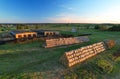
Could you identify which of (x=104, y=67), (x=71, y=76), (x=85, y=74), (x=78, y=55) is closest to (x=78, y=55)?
(x=78, y=55)

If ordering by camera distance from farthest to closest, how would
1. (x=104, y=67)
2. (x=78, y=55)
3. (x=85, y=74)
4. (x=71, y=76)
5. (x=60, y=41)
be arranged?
(x=60, y=41)
(x=78, y=55)
(x=104, y=67)
(x=85, y=74)
(x=71, y=76)

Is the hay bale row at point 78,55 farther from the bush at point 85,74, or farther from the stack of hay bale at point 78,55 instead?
the bush at point 85,74

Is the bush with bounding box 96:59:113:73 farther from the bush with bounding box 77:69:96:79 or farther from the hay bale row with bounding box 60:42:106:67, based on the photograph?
the hay bale row with bounding box 60:42:106:67

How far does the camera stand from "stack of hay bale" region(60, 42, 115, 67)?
1238 cm

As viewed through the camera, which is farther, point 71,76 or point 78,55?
point 78,55

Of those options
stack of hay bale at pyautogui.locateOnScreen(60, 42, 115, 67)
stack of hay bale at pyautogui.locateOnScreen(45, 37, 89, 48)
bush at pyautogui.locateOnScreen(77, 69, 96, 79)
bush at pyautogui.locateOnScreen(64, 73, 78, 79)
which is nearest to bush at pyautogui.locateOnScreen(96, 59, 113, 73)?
bush at pyautogui.locateOnScreen(77, 69, 96, 79)

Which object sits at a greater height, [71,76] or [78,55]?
[78,55]

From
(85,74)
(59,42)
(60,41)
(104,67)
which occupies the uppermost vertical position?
(60,41)

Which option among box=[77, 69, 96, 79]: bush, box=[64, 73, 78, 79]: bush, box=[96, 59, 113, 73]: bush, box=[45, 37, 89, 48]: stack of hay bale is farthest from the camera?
box=[45, 37, 89, 48]: stack of hay bale

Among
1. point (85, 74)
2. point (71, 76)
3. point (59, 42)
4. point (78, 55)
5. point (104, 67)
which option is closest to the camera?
point (71, 76)

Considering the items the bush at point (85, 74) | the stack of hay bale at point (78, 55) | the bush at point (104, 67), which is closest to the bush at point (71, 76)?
the bush at point (85, 74)

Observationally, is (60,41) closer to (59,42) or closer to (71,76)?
(59,42)

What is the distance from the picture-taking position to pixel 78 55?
13602mm

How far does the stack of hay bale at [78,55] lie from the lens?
12375 millimetres
